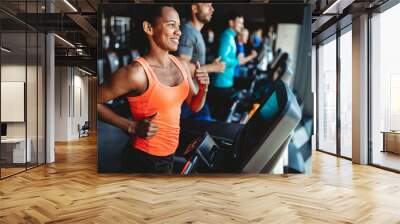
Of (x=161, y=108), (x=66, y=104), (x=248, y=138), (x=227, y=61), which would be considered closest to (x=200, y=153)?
(x=248, y=138)

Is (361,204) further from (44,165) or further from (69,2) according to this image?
(44,165)

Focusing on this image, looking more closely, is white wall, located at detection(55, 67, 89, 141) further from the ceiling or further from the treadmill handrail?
the treadmill handrail

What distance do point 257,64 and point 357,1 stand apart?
7.69 feet

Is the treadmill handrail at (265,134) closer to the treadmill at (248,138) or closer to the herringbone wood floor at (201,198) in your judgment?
the treadmill at (248,138)

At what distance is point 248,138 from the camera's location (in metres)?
6.68

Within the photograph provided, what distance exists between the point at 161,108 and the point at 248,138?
1.60m

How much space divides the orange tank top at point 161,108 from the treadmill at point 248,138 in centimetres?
23

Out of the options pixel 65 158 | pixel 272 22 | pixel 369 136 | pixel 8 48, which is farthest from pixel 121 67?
pixel 369 136

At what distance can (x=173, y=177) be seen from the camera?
22.0 ft

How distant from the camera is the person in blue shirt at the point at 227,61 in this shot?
6.78m

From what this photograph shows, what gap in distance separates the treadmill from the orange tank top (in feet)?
0.75

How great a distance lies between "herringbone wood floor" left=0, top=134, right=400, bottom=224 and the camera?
13.4ft

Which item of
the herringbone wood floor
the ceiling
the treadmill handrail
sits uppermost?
the ceiling

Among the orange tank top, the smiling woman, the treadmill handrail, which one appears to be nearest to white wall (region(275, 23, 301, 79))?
the treadmill handrail
